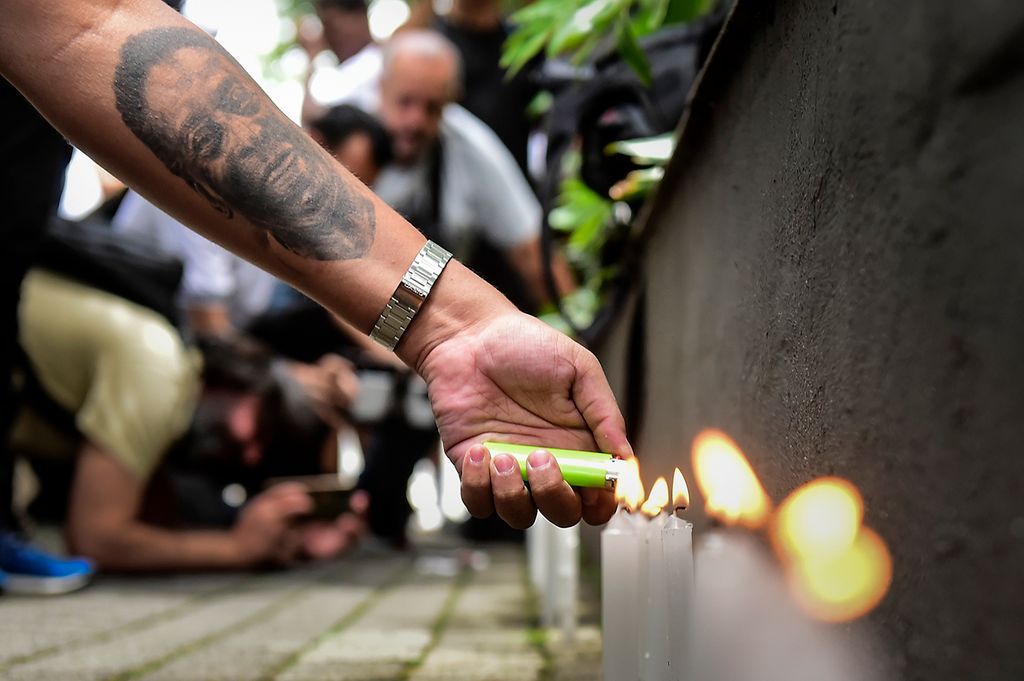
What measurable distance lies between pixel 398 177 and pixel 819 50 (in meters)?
4.29

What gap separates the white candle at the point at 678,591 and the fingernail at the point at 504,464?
0.86ft

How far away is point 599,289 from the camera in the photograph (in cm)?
317

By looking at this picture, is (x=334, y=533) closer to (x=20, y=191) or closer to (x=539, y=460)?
(x=20, y=191)

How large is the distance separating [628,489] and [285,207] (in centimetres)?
59

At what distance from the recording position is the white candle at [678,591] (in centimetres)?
107

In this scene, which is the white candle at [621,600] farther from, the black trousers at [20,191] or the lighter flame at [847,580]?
the black trousers at [20,191]

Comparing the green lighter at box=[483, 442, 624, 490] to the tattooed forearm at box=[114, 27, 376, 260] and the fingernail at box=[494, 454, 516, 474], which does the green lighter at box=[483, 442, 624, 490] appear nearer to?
the fingernail at box=[494, 454, 516, 474]

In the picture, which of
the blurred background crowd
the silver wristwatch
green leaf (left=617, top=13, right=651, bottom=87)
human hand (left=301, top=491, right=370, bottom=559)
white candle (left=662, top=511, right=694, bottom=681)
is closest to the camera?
white candle (left=662, top=511, right=694, bottom=681)

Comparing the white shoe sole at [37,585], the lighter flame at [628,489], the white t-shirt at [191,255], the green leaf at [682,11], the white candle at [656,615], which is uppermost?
the white t-shirt at [191,255]

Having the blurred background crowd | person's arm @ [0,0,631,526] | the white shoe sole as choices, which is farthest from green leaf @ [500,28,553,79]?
the white shoe sole

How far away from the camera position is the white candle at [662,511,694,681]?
3.51 feet

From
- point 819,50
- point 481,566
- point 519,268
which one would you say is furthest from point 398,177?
point 819,50

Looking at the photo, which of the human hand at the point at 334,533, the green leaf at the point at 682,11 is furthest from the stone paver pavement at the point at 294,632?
the green leaf at the point at 682,11

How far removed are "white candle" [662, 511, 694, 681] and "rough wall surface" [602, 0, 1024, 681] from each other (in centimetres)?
14
